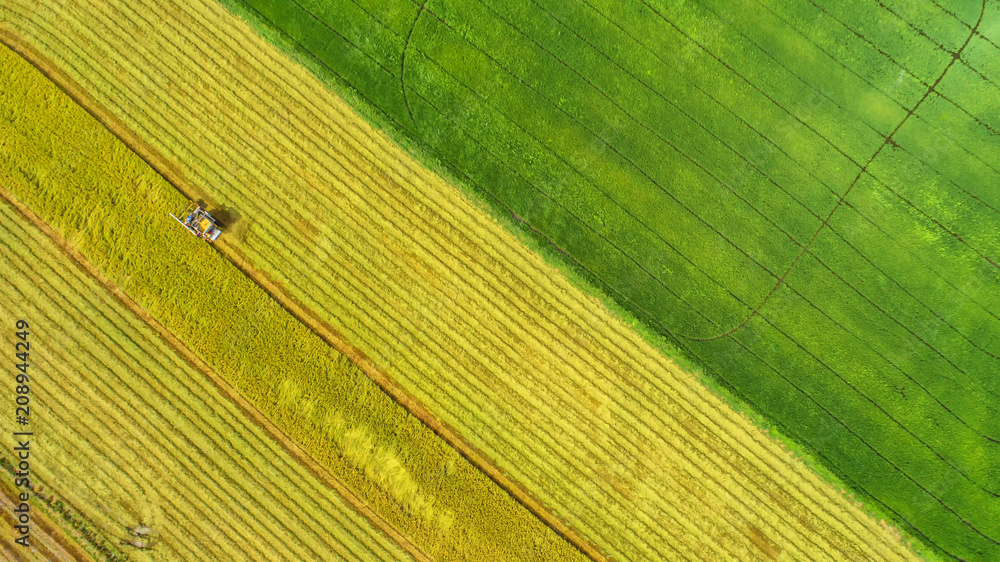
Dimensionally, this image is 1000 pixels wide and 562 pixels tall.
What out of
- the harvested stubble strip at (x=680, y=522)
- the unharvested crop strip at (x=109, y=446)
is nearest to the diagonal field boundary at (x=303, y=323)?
the harvested stubble strip at (x=680, y=522)

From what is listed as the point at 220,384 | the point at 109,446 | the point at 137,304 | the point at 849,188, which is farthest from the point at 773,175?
the point at 109,446

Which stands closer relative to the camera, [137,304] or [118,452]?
[118,452]

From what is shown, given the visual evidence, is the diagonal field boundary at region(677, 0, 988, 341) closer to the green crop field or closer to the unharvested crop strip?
the green crop field

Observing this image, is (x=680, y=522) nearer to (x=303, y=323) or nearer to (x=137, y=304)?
(x=303, y=323)

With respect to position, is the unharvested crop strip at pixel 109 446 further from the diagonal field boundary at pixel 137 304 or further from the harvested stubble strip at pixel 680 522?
the harvested stubble strip at pixel 680 522

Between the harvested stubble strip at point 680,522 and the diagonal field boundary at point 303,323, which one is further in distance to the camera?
the diagonal field boundary at point 303,323

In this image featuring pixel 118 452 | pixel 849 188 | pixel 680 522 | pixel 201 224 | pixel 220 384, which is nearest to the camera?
pixel 201 224
